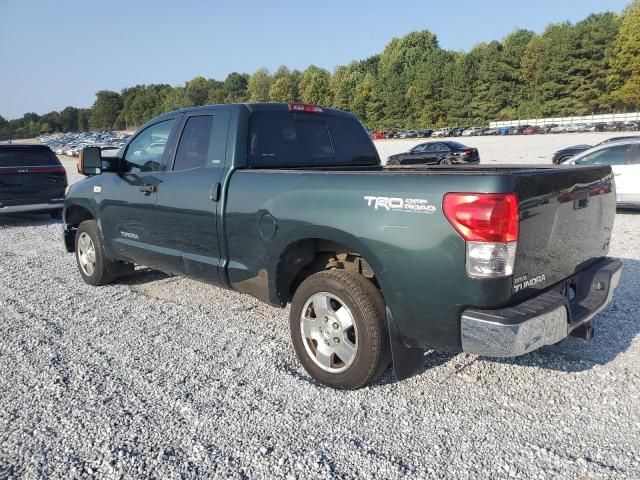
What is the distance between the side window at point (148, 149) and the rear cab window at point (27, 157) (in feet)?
22.7

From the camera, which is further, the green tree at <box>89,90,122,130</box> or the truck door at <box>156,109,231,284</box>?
the green tree at <box>89,90,122,130</box>

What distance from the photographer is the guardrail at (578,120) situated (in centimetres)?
6163

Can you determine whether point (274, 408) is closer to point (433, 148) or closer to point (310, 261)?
point (310, 261)

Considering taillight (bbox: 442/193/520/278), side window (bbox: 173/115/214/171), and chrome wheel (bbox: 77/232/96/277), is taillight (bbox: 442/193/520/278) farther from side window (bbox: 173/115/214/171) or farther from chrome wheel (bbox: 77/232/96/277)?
chrome wheel (bbox: 77/232/96/277)

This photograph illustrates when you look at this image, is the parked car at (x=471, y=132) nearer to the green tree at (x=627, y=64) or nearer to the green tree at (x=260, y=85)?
the green tree at (x=627, y=64)

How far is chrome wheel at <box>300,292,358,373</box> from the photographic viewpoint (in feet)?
11.6

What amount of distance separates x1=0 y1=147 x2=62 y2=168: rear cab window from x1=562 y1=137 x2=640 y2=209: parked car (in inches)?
429

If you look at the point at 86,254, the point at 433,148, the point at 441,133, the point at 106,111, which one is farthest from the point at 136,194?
the point at 106,111

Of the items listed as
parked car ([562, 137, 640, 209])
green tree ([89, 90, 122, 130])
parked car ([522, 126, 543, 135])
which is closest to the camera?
parked car ([562, 137, 640, 209])

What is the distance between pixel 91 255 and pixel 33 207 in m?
5.84

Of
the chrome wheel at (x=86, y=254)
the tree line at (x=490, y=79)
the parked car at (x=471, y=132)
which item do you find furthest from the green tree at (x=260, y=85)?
the chrome wheel at (x=86, y=254)

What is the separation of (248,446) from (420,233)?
1.52 meters

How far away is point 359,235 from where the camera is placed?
127 inches

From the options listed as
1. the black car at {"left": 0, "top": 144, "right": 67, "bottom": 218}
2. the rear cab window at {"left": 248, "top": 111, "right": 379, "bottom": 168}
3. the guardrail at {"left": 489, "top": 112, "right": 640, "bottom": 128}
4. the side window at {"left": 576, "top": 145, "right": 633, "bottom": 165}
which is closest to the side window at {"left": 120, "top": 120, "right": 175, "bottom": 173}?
the rear cab window at {"left": 248, "top": 111, "right": 379, "bottom": 168}
